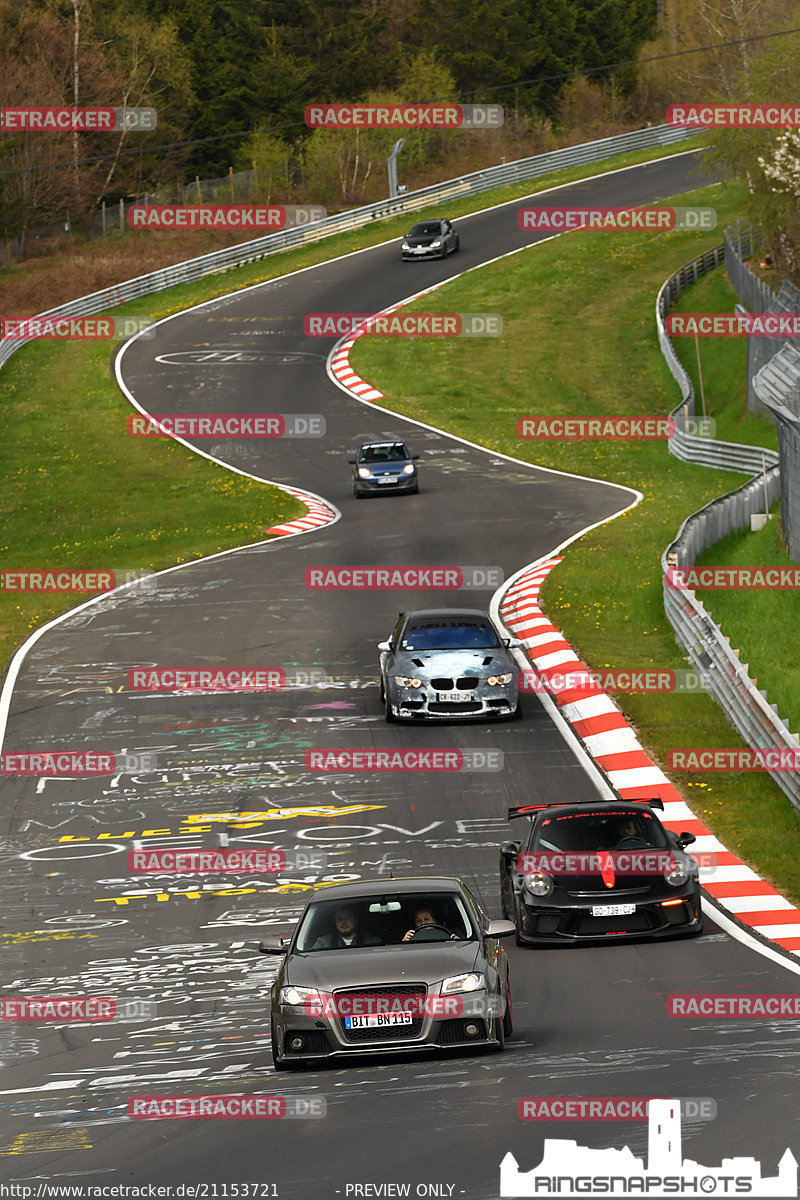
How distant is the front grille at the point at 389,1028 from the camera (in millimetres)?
11430

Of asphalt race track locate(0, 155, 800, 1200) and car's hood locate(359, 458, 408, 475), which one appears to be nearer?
asphalt race track locate(0, 155, 800, 1200)

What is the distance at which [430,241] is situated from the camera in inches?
2857

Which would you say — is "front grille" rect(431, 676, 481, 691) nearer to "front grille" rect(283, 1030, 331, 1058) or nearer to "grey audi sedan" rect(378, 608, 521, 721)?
"grey audi sedan" rect(378, 608, 521, 721)

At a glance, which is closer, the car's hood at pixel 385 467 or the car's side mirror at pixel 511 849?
the car's side mirror at pixel 511 849

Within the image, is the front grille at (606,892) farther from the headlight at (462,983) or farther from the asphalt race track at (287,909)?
the headlight at (462,983)

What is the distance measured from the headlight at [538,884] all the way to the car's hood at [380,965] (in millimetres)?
3504

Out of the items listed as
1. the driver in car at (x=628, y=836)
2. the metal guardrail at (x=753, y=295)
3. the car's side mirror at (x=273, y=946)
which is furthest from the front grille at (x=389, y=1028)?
the metal guardrail at (x=753, y=295)

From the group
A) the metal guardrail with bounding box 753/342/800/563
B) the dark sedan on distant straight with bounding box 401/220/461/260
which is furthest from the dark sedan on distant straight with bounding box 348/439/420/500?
the dark sedan on distant straight with bounding box 401/220/461/260

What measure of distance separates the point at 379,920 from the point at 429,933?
0.44 metres

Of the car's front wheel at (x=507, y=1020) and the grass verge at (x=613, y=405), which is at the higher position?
the car's front wheel at (x=507, y=1020)

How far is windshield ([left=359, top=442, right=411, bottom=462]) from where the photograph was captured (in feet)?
145

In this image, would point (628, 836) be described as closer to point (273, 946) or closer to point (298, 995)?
point (273, 946)

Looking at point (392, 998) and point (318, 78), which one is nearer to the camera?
point (392, 998)

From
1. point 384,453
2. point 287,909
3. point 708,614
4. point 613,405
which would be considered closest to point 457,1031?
point 287,909
